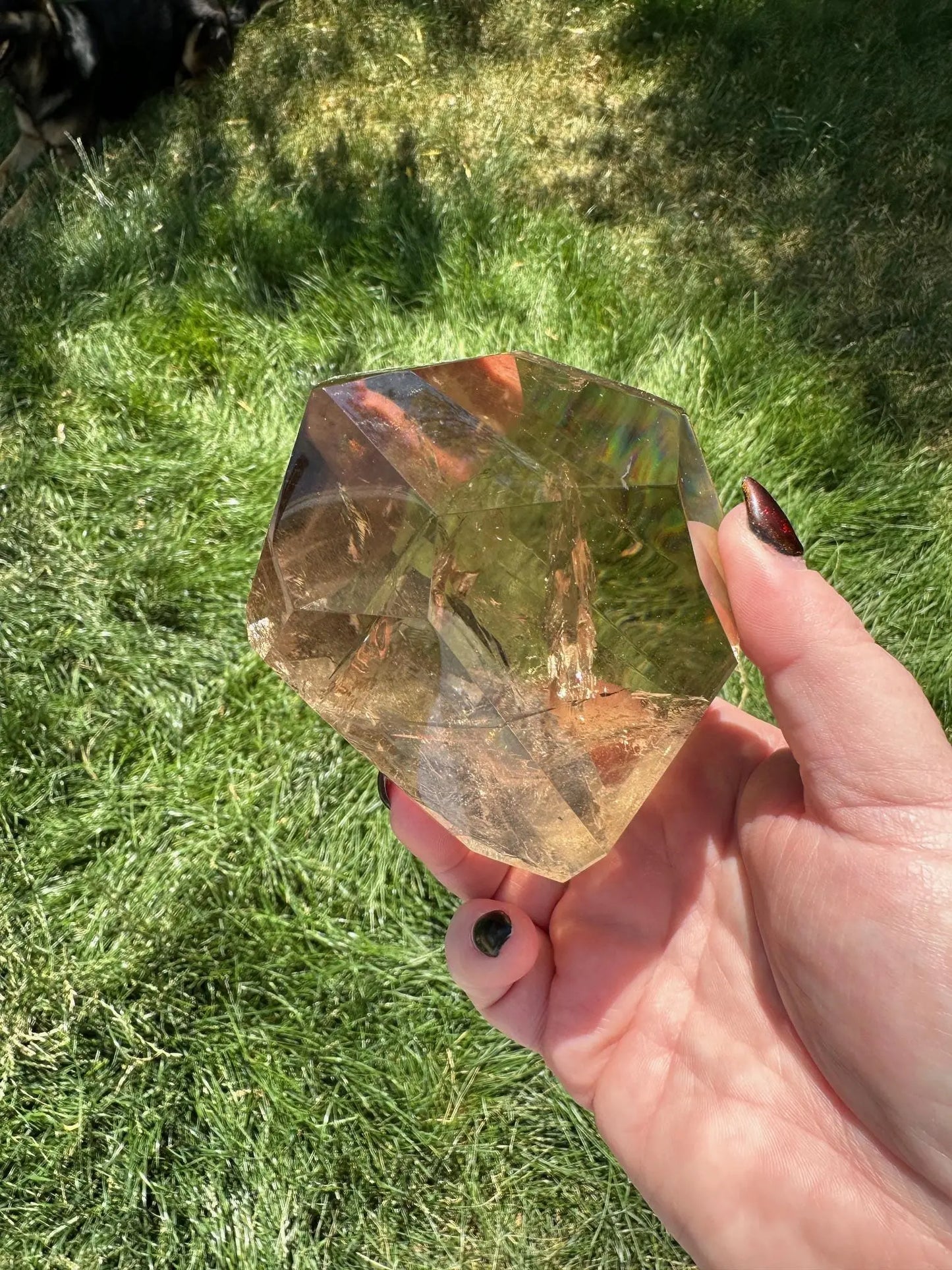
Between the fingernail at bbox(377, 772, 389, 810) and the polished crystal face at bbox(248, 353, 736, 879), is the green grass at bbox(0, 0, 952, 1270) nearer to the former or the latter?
the fingernail at bbox(377, 772, 389, 810)

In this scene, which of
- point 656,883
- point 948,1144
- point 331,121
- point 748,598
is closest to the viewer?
point 948,1144

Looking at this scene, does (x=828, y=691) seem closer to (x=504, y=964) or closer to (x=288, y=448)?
(x=504, y=964)

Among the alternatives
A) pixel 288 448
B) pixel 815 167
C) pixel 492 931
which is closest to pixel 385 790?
pixel 492 931

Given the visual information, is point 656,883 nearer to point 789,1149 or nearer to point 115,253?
point 789,1149

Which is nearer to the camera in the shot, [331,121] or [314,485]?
[314,485]

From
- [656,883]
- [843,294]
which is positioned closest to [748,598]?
[656,883]

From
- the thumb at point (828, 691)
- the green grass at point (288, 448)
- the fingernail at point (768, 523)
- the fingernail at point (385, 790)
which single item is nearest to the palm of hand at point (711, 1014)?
the thumb at point (828, 691)
